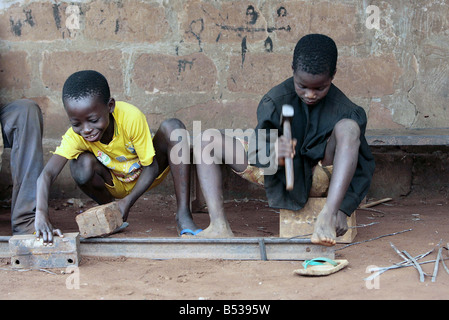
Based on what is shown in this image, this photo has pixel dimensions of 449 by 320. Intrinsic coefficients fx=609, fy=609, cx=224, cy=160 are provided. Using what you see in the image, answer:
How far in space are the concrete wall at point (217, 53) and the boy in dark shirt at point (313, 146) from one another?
136cm

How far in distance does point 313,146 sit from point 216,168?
23.2 inches

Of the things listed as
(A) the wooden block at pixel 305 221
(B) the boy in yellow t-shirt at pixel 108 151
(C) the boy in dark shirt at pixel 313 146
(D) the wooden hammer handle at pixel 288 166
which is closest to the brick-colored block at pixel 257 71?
(B) the boy in yellow t-shirt at pixel 108 151

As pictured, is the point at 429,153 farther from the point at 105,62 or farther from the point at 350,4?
the point at 105,62

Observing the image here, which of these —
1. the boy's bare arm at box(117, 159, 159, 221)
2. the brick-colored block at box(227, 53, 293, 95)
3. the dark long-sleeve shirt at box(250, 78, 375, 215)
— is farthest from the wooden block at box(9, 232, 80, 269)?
the brick-colored block at box(227, 53, 293, 95)

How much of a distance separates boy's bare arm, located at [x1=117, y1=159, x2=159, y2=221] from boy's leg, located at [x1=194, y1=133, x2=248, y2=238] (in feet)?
1.14

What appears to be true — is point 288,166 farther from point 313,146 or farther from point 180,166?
point 180,166

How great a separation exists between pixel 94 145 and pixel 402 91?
99.0 inches

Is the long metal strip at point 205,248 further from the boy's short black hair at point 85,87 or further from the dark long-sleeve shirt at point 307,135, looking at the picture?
the boy's short black hair at point 85,87

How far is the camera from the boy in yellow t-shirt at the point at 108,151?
11.2 feet

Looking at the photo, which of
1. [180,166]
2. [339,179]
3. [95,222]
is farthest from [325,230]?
[95,222]

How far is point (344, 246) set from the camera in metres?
3.43

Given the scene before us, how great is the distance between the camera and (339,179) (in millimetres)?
3119

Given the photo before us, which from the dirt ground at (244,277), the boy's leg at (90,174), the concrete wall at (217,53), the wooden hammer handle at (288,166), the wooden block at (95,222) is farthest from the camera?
the concrete wall at (217,53)

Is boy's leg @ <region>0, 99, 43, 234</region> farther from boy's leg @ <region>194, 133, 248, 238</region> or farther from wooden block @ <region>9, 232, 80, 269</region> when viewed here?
boy's leg @ <region>194, 133, 248, 238</region>
